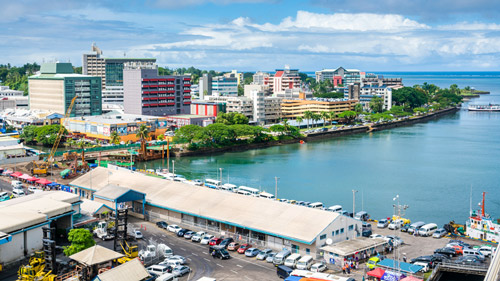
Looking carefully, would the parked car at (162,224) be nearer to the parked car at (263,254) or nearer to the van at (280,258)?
the parked car at (263,254)

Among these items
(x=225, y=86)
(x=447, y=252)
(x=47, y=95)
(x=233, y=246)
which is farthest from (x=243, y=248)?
(x=225, y=86)

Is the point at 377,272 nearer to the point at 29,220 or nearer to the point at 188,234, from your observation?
the point at 188,234

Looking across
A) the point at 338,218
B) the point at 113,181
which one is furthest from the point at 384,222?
the point at 113,181

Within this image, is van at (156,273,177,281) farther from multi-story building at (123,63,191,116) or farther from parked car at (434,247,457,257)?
multi-story building at (123,63,191,116)

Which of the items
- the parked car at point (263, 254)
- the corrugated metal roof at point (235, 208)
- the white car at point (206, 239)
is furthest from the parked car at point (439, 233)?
the white car at point (206, 239)

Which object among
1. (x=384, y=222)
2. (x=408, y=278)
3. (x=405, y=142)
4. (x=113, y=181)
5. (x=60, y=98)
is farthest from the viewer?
(x=60, y=98)

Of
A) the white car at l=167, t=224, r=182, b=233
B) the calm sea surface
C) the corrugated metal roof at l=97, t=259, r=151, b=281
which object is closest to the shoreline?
the calm sea surface

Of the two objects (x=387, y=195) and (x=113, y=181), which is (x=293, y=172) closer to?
(x=387, y=195)
